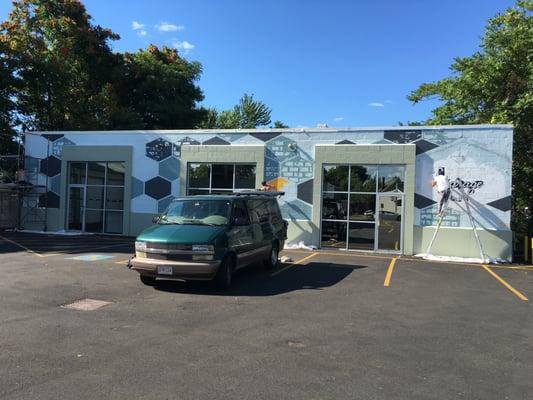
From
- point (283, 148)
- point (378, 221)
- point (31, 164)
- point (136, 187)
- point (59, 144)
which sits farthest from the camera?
point (31, 164)

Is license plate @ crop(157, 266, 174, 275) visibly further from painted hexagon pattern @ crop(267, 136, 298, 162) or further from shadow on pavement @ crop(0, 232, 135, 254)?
painted hexagon pattern @ crop(267, 136, 298, 162)

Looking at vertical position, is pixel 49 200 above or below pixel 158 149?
below

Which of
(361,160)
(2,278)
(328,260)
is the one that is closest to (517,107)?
(361,160)

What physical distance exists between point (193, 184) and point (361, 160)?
6.89 m

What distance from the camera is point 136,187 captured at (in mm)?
21219

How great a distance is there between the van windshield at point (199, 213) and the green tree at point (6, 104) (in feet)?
61.6

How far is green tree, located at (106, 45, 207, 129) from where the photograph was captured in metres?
33.5

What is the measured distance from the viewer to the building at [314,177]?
16.9m

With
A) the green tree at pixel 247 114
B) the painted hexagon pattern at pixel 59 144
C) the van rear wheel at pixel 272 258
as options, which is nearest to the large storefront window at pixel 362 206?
Result: the van rear wheel at pixel 272 258

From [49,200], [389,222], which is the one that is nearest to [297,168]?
[389,222]

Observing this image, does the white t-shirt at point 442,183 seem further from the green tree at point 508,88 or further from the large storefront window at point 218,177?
the large storefront window at point 218,177

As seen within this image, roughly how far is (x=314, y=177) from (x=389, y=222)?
10.5 ft

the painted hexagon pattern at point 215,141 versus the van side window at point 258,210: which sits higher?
the painted hexagon pattern at point 215,141

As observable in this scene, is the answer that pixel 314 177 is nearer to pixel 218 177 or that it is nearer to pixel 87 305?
pixel 218 177
